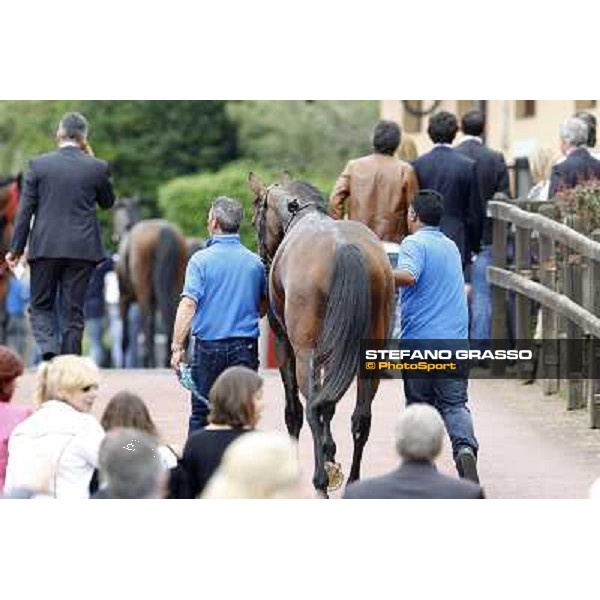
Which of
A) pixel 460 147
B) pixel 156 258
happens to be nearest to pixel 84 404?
pixel 460 147

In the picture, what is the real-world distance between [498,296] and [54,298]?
4215 millimetres

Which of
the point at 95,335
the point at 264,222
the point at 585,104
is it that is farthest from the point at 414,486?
the point at 585,104

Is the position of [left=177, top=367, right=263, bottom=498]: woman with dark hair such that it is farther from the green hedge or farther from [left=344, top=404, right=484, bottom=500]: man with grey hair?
the green hedge

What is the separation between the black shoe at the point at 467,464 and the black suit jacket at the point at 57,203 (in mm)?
3927

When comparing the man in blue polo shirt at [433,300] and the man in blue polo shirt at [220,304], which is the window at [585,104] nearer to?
the man in blue polo shirt at [220,304]

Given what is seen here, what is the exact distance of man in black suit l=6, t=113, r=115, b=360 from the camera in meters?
16.7

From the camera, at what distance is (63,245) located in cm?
1669

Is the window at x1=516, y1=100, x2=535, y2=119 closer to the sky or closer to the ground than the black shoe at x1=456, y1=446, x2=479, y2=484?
closer to the sky

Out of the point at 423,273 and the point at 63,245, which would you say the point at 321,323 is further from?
the point at 63,245

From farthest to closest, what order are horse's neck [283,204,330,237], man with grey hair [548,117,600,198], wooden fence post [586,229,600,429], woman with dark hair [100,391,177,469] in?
man with grey hair [548,117,600,198]
wooden fence post [586,229,600,429]
horse's neck [283,204,330,237]
woman with dark hair [100,391,177,469]

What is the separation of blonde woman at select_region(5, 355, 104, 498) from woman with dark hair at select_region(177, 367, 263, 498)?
0.44 m

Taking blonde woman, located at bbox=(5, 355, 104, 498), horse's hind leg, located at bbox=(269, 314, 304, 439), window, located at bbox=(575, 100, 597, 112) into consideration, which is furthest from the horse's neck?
window, located at bbox=(575, 100, 597, 112)

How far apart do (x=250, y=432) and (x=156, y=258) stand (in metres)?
18.3

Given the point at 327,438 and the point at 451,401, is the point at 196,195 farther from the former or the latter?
the point at 327,438
